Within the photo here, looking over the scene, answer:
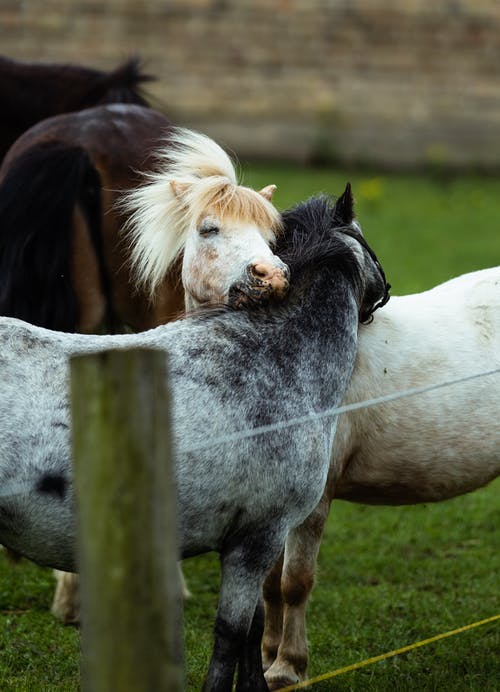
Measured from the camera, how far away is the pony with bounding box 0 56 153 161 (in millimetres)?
6613

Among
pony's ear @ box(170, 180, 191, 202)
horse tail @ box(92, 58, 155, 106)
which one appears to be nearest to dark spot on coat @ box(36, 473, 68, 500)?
pony's ear @ box(170, 180, 191, 202)

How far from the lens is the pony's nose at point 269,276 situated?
3521 millimetres

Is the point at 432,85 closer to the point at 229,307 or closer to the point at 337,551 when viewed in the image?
the point at 337,551

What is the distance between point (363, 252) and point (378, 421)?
0.69m

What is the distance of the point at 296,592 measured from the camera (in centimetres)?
422

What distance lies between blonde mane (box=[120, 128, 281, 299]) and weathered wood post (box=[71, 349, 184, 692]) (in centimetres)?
157

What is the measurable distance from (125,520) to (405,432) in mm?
2078

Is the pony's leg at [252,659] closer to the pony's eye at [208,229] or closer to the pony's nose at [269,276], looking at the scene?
the pony's nose at [269,276]

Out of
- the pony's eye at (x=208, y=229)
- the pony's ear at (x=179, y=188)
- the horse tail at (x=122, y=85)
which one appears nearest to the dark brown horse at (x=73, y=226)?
the pony's ear at (x=179, y=188)

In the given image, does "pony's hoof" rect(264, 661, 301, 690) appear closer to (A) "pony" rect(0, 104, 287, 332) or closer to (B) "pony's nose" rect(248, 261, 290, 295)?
(A) "pony" rect(0, 104, 287, 332)

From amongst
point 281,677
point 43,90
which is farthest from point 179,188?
point 43,90

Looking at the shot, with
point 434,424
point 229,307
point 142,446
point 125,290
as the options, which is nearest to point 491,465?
point 434,424

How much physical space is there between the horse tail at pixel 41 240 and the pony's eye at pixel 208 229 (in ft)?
4.31

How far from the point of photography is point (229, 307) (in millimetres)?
3600
